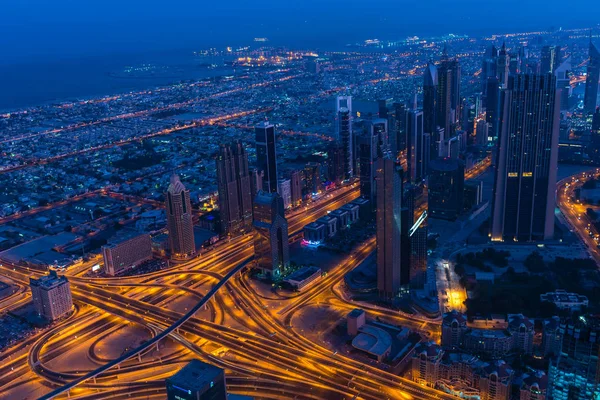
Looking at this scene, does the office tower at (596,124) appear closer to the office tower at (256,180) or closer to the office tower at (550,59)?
the office tower at (550,59)

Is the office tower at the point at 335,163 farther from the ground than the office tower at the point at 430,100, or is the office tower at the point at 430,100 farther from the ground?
the office tower at the point at 430,100

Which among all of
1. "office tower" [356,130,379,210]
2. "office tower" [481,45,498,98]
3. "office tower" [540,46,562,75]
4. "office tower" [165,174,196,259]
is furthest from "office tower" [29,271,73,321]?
"office tower" [540,46,562,75]

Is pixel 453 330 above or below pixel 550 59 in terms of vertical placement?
below

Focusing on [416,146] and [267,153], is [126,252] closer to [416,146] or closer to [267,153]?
[267,153]

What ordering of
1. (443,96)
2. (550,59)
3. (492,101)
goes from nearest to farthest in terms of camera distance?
1. (443,96)
2. (492,101)
3. (550,59)

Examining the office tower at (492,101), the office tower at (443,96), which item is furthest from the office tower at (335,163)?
the office tower at (492,101)

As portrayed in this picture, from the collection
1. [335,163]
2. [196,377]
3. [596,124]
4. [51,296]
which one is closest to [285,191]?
[335,163]
